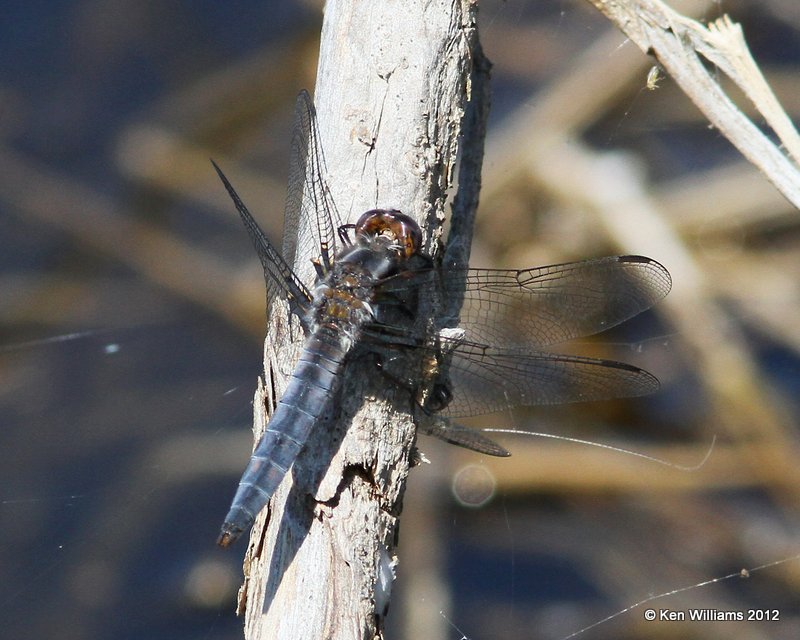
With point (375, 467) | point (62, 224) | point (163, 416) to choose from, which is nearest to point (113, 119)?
point (62, 224)

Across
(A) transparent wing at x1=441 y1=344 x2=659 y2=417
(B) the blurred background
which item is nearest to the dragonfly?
(A) transparent wing at x1=441 y1=344 x2=659 y2=417

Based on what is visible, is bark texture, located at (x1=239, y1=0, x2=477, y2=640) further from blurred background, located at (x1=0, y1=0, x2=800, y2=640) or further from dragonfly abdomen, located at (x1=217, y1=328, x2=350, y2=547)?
blurred background, located at (x1=0, y1=0, x2=800, y2=640)

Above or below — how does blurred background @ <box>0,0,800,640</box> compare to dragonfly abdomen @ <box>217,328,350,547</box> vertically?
above

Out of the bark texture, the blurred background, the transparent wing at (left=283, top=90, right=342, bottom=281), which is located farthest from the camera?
the blurred background

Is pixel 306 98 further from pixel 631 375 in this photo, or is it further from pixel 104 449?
pixel 104 449

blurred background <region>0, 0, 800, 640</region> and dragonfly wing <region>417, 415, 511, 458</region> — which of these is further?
blurred background <region>0, 0, 800, 640</region>

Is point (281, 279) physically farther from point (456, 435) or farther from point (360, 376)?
point (456, 435)

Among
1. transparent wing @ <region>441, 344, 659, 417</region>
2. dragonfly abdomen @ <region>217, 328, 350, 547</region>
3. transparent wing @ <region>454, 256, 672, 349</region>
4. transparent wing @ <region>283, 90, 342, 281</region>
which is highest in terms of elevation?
transparent wing @ <region>283, 90, 342, 281</region>
